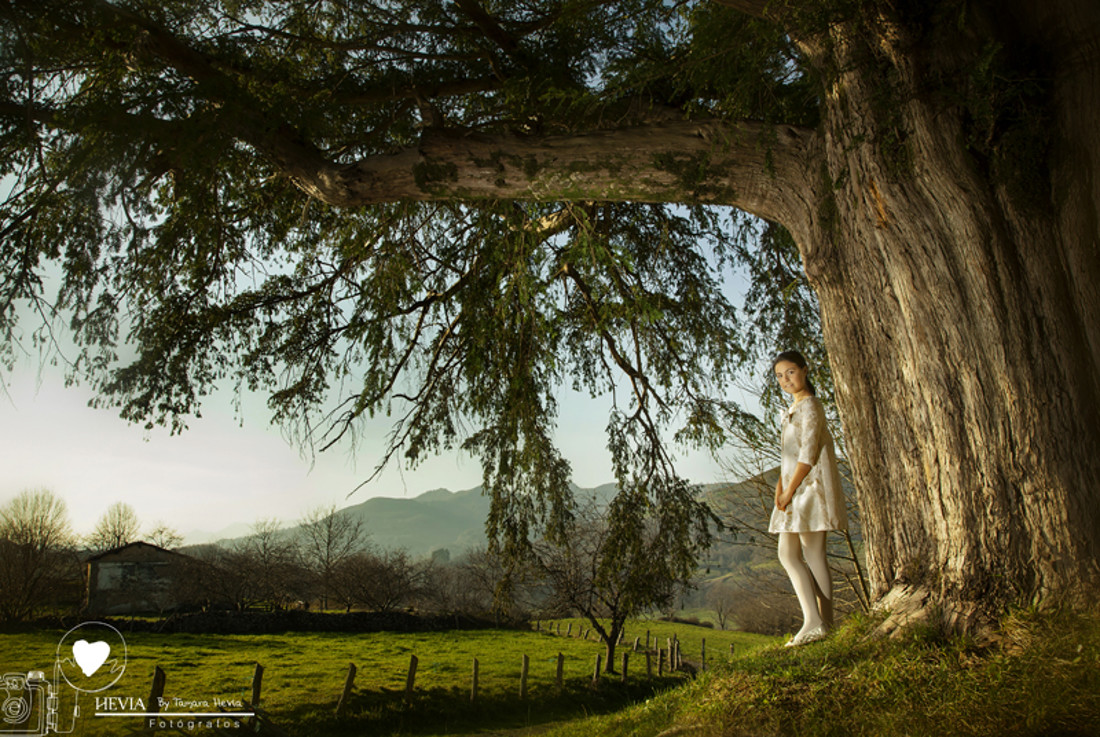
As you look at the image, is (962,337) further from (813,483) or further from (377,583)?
(377,583)

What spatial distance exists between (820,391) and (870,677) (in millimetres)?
5189

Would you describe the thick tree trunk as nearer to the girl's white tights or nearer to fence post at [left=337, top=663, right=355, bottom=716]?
the girl's white tights

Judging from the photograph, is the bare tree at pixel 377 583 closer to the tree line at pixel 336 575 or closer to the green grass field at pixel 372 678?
the tree line at pixel 336 575

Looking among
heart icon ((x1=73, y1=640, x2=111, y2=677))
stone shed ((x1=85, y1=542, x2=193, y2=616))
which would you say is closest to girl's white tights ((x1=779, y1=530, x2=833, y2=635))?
heart icon ((x1=73, y1=640, x2=111, y2=677))

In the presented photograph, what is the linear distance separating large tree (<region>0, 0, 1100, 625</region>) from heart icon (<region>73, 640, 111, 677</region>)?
2747 mm

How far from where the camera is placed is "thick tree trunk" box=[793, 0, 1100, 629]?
2.96 m

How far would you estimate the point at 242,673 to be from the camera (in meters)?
15.3

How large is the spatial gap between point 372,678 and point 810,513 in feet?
52.1

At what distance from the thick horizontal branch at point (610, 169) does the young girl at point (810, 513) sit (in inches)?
58.0

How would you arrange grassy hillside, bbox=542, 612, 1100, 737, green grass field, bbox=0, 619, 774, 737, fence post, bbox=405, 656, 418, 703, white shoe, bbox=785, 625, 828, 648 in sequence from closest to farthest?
grassy hillside, bbox=542, 612, 1100, 737 < white shoe, bbox=785, 625, 828, 648 < green grass field, bbox=0, 619, 774, 737 < fence post, bbox=405, 656, 418, 703

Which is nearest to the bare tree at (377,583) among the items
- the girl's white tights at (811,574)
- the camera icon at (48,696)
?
the camera icon at (48,696)

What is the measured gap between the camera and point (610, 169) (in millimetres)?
4520

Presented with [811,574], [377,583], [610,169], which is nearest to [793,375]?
[811,574]

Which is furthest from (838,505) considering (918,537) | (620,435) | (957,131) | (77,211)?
(77,211)
